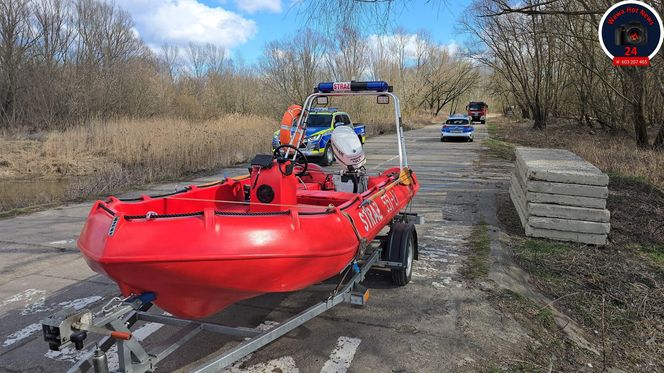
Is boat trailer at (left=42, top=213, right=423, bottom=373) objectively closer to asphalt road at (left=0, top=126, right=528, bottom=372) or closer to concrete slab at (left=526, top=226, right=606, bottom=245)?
asphalt road at (left=0, top=126, right=528, bottom=372)

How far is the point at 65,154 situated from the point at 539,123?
28924 mm

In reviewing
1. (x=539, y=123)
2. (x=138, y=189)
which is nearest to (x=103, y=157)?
(x=138, y=189)

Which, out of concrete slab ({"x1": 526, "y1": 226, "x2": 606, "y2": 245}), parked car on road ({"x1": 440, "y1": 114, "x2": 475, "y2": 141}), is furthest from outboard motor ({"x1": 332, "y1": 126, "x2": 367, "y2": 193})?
parked car on road ({"x1": 440, "y1": 114, "x2": 475, "y2": 141})

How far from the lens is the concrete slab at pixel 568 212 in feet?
20.4

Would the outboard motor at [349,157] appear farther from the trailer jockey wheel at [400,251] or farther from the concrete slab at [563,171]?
the concrete slab at [563,171]

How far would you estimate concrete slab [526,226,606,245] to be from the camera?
6.26 m

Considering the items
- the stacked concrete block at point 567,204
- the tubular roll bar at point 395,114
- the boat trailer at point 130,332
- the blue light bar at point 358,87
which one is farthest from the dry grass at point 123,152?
the boat trailer at point 130,332

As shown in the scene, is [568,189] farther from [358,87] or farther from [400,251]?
[358,87]

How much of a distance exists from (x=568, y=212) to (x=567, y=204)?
0.38ft

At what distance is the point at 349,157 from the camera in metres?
5.51

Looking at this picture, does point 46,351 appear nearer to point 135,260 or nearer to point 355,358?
point 135,260

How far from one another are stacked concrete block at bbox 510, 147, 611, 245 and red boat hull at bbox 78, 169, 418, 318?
419 centimetres

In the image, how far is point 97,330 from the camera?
7.59ft

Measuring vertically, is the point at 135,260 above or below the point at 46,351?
above
